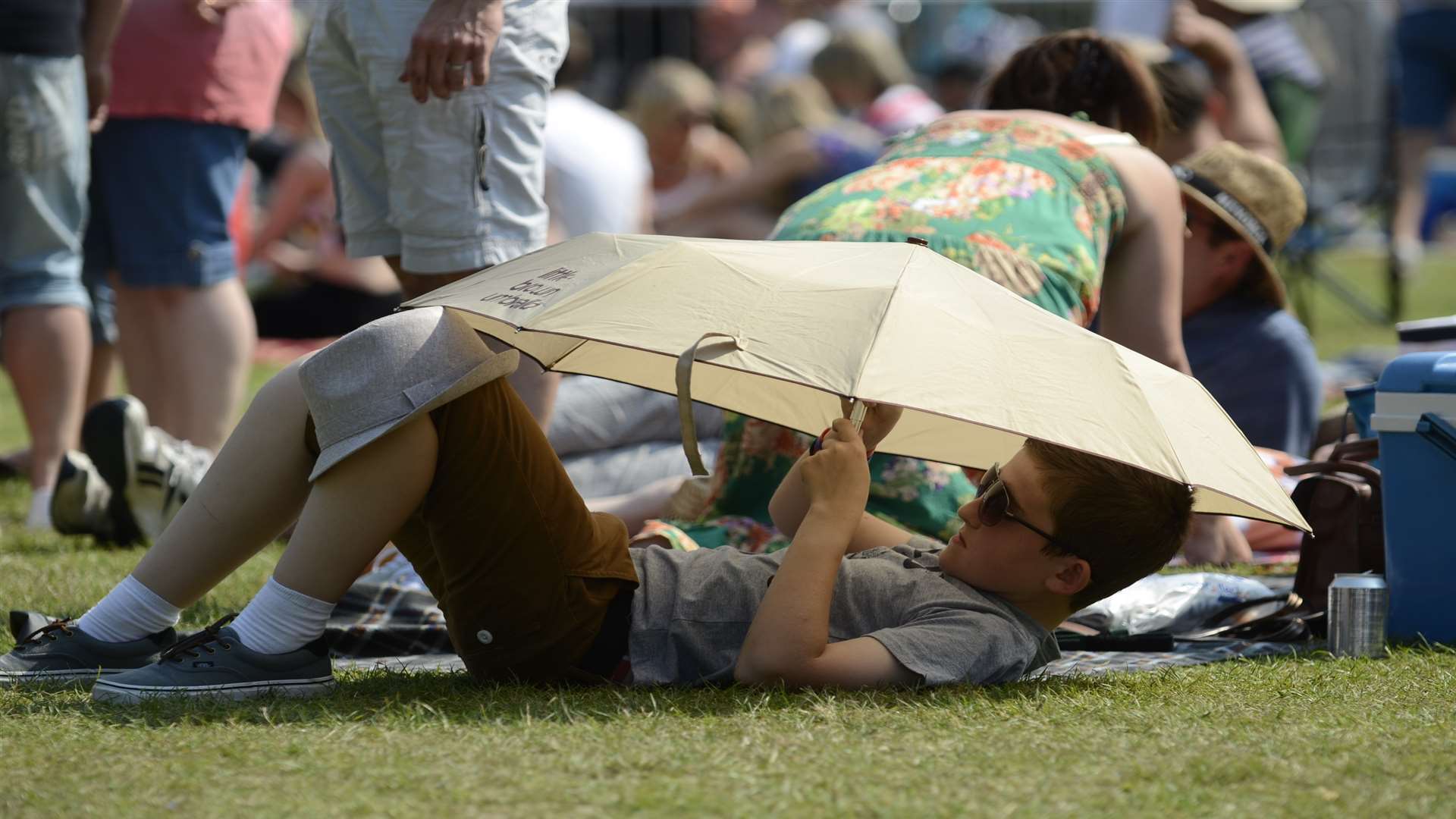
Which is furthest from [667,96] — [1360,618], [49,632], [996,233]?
[49,632]

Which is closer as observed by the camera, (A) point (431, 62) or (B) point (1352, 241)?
(A) point (431, 62)

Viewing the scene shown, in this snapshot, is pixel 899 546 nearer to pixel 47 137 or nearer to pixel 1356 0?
pixel 47 137

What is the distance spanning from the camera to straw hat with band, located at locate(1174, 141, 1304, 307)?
14.4ft

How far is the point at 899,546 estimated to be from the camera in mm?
2896

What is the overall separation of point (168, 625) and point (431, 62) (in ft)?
3.97

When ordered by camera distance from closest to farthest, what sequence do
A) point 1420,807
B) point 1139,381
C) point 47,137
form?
1. point 1420,807
2. point 1139,381
3. point 47,137

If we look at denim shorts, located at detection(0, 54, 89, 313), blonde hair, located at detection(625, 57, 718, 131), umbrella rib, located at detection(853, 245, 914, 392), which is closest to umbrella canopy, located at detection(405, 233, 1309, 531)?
umbrella rib, located at detection(853, 245, 914, 392)

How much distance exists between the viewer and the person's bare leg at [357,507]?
8.09ft

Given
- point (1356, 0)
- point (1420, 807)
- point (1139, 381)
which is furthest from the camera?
point (1356, 0)

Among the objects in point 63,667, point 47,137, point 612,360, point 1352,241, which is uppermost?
point 47,137

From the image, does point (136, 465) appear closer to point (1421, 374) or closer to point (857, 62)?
point (1421, 374)

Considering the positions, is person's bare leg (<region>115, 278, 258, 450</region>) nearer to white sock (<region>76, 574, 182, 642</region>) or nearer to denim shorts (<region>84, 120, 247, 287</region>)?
denim shorts (<region>84, 120, 247, 287</region>)

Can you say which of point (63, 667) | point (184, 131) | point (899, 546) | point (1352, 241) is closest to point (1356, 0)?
point (1352, 241)

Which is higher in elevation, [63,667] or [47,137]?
[47,137]
